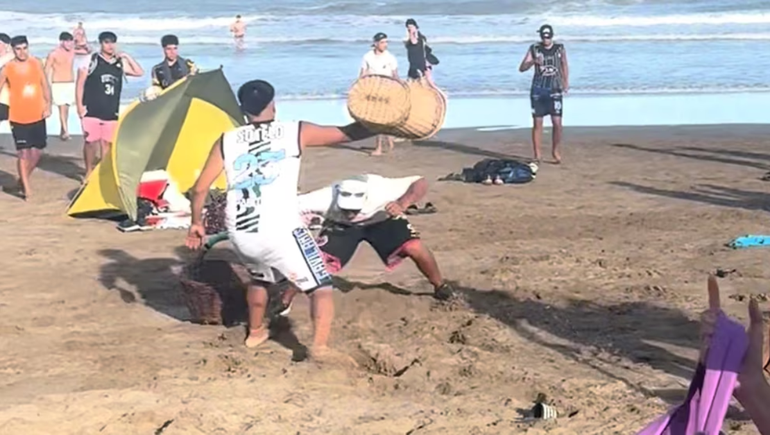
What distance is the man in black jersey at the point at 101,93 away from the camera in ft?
42.8

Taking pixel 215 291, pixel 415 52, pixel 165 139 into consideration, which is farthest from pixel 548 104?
pixel 215 291

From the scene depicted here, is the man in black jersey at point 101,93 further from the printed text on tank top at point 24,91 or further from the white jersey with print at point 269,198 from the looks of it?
the white jersey with print at point 269,198

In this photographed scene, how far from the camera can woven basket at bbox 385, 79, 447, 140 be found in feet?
21.6

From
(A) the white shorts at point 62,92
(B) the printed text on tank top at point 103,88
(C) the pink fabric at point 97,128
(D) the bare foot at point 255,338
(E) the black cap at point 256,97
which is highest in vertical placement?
(E) the black cap at point 256,97

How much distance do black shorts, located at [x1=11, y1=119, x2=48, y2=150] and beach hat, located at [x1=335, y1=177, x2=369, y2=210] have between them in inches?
235

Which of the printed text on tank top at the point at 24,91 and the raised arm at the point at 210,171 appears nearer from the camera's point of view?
the raised arm at the point at 210,171

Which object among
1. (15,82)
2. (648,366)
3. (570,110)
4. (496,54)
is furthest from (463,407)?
(496,54)

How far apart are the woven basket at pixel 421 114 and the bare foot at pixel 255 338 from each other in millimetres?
1530

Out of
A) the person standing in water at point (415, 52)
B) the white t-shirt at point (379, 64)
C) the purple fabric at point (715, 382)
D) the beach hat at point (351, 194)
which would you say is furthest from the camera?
the person standing in water at point (415, 52)

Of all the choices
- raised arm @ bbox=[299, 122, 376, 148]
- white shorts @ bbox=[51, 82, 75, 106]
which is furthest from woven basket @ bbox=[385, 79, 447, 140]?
white shorts @ bbox=[51, 82, 75, 106]

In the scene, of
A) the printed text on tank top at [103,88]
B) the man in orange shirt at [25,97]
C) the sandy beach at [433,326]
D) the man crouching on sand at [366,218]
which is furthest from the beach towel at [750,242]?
the man in orange shirt at [25,97]

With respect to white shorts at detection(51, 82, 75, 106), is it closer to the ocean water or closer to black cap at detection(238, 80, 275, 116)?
the ocean water

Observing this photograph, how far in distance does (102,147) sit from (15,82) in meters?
1.45

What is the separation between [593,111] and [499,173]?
718 centimetres
